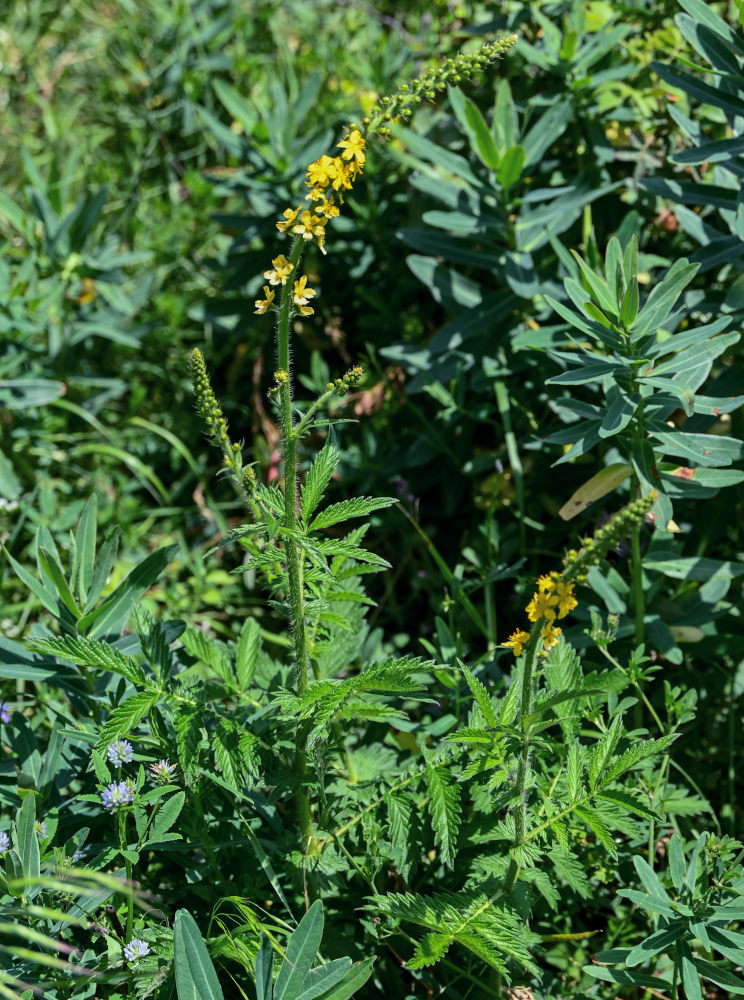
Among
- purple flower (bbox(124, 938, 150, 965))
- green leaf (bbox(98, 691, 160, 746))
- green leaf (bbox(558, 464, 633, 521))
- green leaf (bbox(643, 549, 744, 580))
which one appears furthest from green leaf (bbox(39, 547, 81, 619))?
green leaf (bbox(643, 549, 744, 580))

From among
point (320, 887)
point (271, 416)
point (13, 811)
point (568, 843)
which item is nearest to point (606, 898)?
point (568, 843)

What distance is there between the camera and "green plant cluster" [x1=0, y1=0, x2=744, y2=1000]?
72.7 inches

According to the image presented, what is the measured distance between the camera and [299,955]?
1.70 m

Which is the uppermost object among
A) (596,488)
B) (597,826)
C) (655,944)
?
(596,488)

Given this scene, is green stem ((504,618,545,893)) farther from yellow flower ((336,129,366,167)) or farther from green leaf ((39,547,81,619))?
green leaf ((39,547,81,619))

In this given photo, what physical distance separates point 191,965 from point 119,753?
42 centimetres

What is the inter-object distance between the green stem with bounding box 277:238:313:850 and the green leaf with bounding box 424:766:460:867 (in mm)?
270

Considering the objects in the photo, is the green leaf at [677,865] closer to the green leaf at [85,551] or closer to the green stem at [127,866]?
the green stem at [127,866]

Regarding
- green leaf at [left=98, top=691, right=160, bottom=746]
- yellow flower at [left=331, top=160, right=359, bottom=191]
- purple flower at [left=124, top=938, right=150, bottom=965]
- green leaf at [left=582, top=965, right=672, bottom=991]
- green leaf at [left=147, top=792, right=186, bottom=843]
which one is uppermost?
yellow flower at [left=331, top=160, right=359, bottom=191]

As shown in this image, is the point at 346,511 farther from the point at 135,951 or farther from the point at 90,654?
the point at 135,951

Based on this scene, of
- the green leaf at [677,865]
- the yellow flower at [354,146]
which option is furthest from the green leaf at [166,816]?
the yellow flower at [354,146]

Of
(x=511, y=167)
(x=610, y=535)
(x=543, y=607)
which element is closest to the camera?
(x=610, y=535)

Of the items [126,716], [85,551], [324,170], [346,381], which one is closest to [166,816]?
[126,716]

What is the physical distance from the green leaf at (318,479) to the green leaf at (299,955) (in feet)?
2.42
